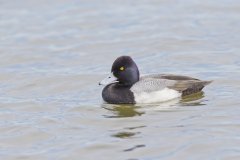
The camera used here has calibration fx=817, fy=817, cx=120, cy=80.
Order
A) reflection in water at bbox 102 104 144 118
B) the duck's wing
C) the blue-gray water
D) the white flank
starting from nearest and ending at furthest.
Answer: the blue-gray water < reflection in water at bbox 102 104 144 118 < the white flank < the duck's wing

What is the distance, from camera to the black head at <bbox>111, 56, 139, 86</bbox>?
43.2 feet

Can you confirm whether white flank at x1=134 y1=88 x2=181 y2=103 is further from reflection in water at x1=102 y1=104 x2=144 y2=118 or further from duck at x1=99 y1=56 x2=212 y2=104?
reflection in water at x1=102 y1=104 x2=144 y2=118

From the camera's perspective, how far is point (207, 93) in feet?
44.0

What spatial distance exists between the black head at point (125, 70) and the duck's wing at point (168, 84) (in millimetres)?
127

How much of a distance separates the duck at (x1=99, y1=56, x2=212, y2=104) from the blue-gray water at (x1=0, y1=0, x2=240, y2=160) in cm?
20

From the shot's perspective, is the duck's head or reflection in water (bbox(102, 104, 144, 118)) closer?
reflection in water (bbox(102, 104, 144, 118))

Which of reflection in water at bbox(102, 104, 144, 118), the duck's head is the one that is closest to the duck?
the duck's head

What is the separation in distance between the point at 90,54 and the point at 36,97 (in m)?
3.16

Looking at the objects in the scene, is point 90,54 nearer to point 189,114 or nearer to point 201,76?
point 201,76

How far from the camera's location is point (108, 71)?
15.3 m

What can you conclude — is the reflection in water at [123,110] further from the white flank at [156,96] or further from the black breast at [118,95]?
the white flank at [156,96]

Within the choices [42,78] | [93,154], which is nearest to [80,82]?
[42,78]

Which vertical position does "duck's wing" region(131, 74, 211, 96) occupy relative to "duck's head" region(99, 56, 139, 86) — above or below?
below

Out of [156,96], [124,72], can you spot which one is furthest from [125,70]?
[156,96]
